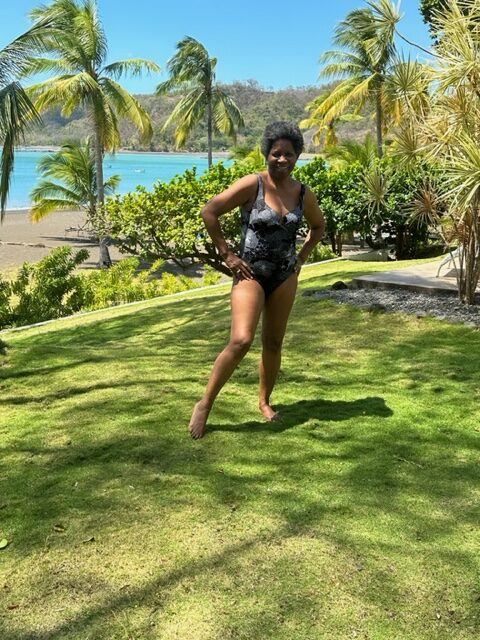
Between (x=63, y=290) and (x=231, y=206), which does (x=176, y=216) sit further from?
(x=231, y=206)

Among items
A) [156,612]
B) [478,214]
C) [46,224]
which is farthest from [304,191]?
[46,224]

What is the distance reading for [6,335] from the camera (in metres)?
9.47

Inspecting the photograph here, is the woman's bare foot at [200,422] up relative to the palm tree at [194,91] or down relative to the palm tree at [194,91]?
down

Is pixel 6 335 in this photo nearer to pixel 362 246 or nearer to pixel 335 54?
pixel 362 246

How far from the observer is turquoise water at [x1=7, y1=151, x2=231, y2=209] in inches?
2790

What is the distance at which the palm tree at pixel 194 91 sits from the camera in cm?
3288

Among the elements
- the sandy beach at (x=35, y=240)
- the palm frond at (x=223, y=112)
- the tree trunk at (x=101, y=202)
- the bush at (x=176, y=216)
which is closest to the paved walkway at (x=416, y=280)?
the bush at (x=176, y=216)

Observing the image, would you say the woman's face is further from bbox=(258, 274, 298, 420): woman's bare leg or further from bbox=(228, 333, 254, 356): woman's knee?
bbox=(228, 333, 254, 356): woman's knee

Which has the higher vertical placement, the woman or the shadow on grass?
the woman

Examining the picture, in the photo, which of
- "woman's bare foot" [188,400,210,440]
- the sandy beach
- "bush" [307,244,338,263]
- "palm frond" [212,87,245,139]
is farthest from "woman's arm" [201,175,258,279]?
"palm frond" [212,87,245,139]

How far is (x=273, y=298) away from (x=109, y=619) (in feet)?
6.66

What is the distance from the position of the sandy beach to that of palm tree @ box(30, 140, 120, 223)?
6.60 ft

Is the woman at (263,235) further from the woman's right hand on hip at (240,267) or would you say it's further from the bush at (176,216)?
the bush at (176,216)

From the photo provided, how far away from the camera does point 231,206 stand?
3627mm
